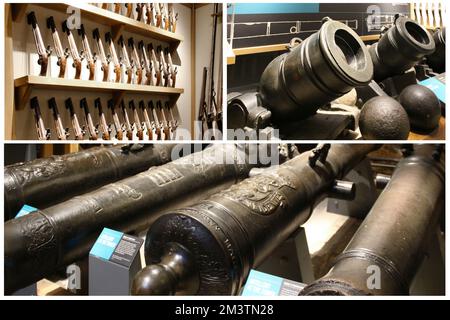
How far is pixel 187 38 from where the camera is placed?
2.93m

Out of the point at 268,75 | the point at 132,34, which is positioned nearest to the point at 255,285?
the point at 268,75

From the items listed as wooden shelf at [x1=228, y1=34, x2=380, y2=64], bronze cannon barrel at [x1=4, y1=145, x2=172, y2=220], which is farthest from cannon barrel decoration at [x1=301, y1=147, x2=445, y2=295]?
bronze cannon barrel at [x1=4, y1=145, x2=172, y2=220]

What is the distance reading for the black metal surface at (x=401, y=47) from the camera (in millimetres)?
1781

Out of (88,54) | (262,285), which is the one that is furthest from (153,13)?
(262,285)

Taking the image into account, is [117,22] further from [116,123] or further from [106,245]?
[106,245]

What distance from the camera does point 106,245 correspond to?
4.36ft

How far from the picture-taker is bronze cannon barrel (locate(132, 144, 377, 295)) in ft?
3.88

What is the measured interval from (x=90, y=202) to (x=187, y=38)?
1.77 meters

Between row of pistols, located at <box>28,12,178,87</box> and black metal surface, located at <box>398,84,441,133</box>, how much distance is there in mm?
1658

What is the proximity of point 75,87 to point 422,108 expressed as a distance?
1829mm

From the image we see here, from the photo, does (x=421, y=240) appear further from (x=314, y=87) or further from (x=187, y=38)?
(x=187, y=38)

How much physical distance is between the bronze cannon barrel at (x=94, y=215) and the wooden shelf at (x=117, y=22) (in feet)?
3.01

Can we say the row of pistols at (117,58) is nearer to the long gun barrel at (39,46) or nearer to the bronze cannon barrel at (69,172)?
the long gun barrel at (39,46)

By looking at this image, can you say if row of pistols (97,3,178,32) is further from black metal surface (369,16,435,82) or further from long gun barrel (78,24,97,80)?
black metal surface (369,16,435,82)
